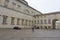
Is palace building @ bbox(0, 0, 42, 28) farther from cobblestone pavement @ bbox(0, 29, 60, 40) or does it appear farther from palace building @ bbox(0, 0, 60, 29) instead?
cobblestone pavement @ bbox(0, 29, 60, 40)

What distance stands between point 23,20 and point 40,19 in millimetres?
7198

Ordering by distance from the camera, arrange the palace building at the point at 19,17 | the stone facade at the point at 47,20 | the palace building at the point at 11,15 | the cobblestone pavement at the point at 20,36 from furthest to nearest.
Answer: the stone facade at the point at 47,20 → the palace building at the point at 19,17 → the palace building at the point at 11,15 → the cobblestone pavement at the point at 20,36

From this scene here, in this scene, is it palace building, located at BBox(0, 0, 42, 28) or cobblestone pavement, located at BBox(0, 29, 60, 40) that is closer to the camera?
cobblestone pavement, located at BBox(0, 29, 60, 40)

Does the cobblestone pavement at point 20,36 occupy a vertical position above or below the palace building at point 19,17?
below

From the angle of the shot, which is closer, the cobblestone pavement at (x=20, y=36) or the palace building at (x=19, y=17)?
the cobblestone pavement at (x=20, y=36)

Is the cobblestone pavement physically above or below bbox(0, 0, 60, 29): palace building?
below

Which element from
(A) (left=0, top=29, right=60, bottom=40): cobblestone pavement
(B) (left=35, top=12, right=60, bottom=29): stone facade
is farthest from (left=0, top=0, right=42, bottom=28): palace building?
(A) (left=0, top=29, right=60, bottom=40): cobblestone pavement

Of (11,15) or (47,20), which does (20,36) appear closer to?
(11,15)

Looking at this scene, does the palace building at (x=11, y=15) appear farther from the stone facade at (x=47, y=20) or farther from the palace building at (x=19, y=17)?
the stone facade at (x=47, y=20)

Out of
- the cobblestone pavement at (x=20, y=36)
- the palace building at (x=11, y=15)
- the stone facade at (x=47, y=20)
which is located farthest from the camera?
the stone facade at (x=47, y=20)

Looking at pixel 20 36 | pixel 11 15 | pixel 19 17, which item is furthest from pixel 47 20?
pixel 20 36

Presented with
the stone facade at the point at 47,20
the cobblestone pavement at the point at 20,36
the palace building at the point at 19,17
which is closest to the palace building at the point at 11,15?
the palace building at the point at 19,17

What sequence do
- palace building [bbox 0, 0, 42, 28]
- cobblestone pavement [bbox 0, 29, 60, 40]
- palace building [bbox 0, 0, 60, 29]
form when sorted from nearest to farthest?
1. cobblestone pavement [bbox 0, 29, 60, 40]
2. palace building [bbox 0, 0, 42, 28]
3. palace building [bbox 0, 0, 60, 29]

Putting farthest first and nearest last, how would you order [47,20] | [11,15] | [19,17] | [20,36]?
1. [47,20]
2. [19,17]
3. [11,15]
4. [20,36]
